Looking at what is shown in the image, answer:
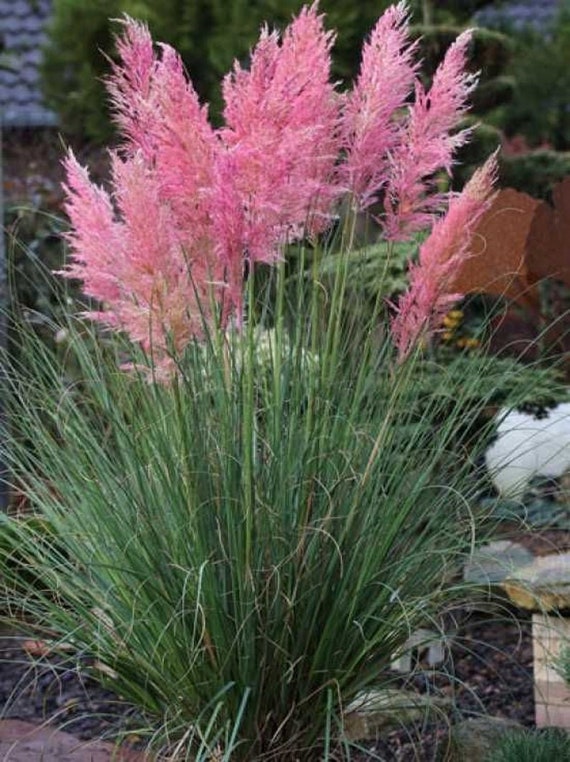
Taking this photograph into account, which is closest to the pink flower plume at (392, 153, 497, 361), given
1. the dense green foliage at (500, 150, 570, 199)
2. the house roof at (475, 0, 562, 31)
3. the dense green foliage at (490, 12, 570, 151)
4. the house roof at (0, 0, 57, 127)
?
the dense green foliage at (500, 150, 570, 199)

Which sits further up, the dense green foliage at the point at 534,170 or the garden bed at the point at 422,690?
the dense green foliage at the point at 534,170

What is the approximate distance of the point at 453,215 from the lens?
2.79 meters

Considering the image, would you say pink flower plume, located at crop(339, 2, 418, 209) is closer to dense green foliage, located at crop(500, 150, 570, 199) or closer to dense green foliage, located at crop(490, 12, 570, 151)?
dense green foliage, located at crop(500, 150, 570, 199)

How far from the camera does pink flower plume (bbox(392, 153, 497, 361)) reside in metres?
2.79

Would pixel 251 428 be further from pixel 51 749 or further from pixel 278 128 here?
pixel 51 749

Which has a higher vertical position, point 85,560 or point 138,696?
point 85,560

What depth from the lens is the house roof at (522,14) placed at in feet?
29.3

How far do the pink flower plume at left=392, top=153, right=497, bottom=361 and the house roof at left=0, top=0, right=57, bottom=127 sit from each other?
9258 millimetres

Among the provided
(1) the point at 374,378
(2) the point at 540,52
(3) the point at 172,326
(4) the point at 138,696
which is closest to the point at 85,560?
(4) the point at 138,696

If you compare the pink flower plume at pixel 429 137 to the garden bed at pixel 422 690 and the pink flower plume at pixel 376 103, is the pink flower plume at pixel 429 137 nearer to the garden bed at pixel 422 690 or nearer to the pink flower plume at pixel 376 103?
the pink flower plume at pixel 376 103

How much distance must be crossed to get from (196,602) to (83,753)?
930 mm

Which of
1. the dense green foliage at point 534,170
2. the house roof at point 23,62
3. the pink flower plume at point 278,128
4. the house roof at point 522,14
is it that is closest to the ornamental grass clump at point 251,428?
the pink flower plume at point 278,128

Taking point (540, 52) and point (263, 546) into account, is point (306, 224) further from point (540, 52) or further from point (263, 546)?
point (540, 52)

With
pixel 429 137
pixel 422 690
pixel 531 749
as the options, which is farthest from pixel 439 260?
pixel 422 690
